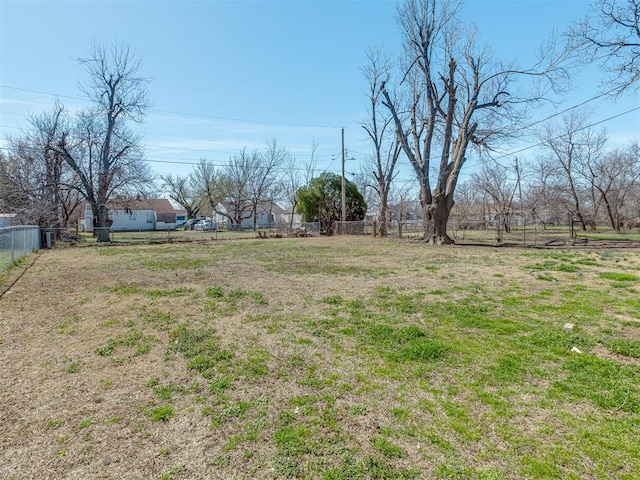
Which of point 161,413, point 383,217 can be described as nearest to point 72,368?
point 161,413

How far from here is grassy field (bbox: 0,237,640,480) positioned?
2.14 metres

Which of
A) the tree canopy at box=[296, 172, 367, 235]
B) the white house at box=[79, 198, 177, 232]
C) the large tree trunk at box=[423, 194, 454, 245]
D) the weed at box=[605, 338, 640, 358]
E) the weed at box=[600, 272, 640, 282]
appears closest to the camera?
the weed at box=[605, 338, 640, 358]

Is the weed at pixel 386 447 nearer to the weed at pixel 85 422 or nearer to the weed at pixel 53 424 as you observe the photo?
the weed at pixel 85 422

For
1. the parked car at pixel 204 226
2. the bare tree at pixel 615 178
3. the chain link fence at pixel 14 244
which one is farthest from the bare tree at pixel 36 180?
the bare tree at pixel 615 178

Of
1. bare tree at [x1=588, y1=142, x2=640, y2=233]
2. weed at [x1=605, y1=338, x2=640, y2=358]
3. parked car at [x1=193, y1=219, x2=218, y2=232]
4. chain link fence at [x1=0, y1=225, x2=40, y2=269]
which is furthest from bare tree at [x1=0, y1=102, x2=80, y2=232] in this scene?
bare tree at [x1=588, y1=142, x2=640, y2=233]

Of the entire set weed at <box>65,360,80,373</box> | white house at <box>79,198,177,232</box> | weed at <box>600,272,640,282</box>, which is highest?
white house at <box>79,198,177,232</box>

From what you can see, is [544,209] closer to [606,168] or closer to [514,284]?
[606,168]

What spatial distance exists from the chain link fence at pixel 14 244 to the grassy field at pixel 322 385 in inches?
174

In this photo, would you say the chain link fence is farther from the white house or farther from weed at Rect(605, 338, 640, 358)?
the white house

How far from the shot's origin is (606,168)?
29594mm

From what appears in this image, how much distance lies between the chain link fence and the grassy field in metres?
4.41

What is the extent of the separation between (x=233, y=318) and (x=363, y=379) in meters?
2.59

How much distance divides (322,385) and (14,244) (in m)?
12.8

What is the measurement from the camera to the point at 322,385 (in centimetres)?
311
